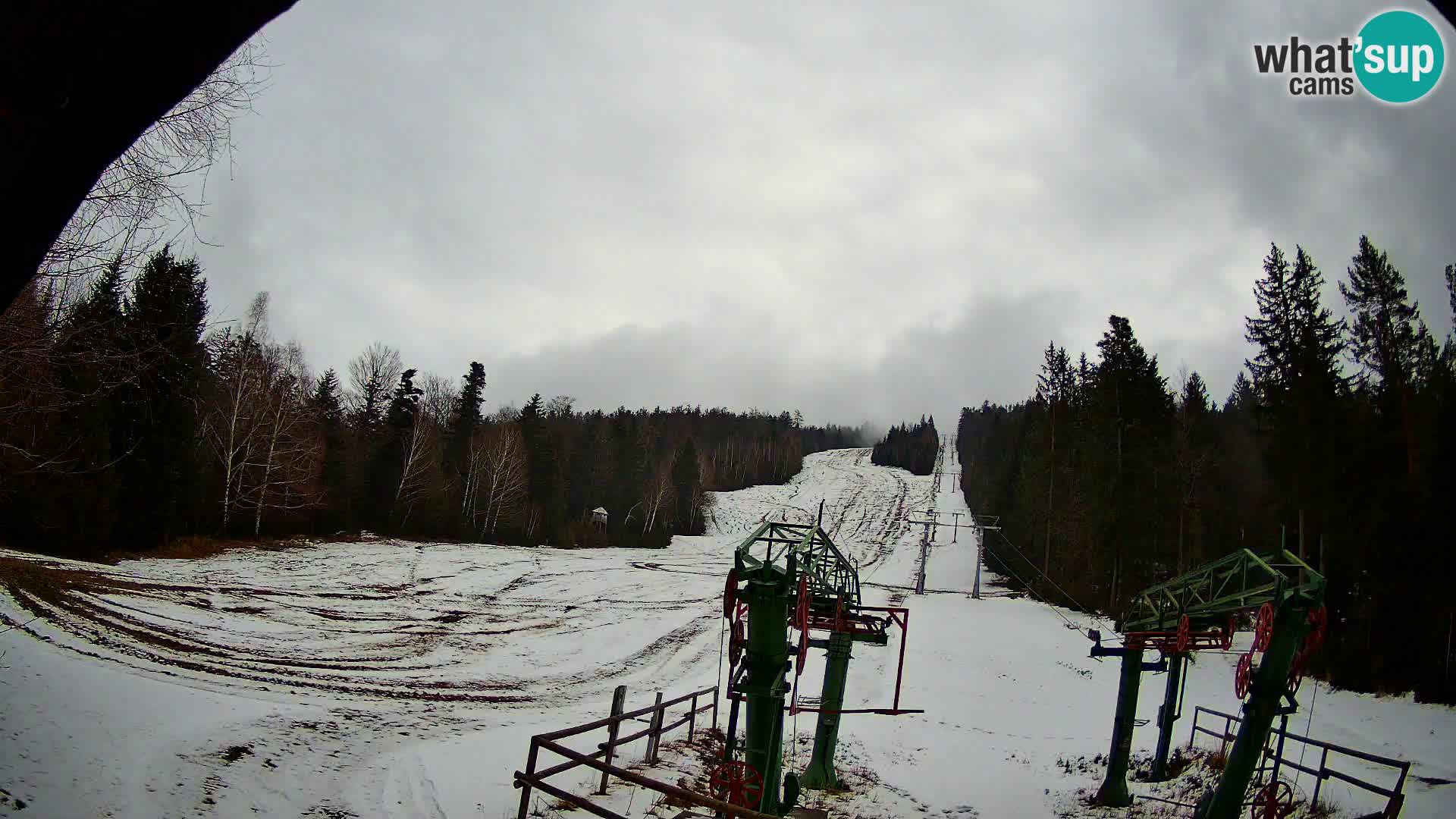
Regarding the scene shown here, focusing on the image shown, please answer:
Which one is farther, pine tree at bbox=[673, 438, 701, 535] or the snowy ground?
pine tree at bbox=[673, 438, 701, 535]

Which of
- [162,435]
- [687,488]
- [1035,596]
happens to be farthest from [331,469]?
[1035,596]

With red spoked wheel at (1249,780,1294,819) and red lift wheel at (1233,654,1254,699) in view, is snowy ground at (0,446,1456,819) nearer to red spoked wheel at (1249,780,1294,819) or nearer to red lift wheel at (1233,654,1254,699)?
red spoked wheel at (1249,780,1294,819)

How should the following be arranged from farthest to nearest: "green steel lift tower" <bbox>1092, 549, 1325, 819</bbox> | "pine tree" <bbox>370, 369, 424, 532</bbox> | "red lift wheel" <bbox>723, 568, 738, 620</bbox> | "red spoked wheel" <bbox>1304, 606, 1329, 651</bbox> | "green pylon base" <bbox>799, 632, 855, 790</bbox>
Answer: "pine tree" <bbox>370, 369, 424, 532</bbox>, "green pylon base" <bbox>799, 632, 855, 790</bbox>, "green steel lift tower" <bbox>1092, 549, 1325, 819</bbox>, "red spoked wheel" <bbox>1304, 606, 1329, 651</bbox>, "red lift wheel" <bbox>723, 568, 738, 620</bbox>

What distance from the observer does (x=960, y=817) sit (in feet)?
48.1

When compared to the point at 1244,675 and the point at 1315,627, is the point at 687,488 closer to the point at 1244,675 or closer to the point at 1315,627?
the point at 1244,675

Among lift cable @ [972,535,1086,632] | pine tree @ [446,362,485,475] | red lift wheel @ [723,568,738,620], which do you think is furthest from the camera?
pine tree @ [446,362,485,475]

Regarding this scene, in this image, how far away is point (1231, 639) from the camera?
14.6 meters

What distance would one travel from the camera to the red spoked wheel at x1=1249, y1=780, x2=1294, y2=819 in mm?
12547

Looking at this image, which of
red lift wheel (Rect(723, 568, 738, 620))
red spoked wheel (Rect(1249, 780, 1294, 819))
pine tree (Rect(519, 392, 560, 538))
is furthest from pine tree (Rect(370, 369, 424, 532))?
red spoked wheel (Rect(1249, 780, 1294, 819))

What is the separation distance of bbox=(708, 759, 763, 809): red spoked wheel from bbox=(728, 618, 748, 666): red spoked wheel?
1.62 meters

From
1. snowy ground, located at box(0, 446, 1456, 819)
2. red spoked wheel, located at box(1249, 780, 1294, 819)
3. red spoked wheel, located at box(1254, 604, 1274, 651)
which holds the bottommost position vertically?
snowy ground, located at box(0, 446, 1456, 819)

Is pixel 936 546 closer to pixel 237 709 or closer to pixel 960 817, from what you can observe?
pixel 960 817

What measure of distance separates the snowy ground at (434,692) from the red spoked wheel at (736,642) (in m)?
3.23

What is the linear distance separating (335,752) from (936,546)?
64.1 metres
